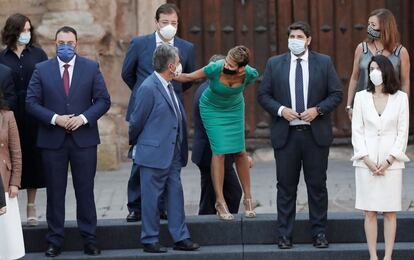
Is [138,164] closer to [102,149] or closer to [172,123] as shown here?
[172,123]

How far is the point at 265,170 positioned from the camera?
15.1 meters

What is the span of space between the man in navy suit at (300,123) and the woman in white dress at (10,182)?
2077 mm

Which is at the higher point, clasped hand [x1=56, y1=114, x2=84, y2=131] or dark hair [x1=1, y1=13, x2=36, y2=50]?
dark hair [x1=1, y1=13, x2=36, y2=50]

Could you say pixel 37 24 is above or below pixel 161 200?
above

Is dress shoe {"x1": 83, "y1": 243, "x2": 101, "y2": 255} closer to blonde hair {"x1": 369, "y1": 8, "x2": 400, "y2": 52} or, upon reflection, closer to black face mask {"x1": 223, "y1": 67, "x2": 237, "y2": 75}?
black face mask {"x1": 223, "y1": 67, "x2": 237, "y2": 75}

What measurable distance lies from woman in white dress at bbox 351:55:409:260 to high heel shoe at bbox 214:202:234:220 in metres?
1.23

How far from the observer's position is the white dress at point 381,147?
10695mm

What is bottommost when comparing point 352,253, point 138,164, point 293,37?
point 352,253

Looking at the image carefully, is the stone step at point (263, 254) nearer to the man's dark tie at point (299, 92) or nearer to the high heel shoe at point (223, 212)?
the high heel shoe at point (223, 212)

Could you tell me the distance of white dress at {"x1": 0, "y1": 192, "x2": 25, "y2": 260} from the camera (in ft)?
33.6

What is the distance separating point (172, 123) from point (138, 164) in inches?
17.2

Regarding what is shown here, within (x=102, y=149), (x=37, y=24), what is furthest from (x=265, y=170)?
(x=37, y=24)

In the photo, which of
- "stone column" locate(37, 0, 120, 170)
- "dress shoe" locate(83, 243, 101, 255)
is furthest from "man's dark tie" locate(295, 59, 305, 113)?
"stone column" locate(37, 0, 120, 170)

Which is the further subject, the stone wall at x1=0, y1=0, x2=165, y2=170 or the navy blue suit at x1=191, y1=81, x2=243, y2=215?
the stone wall at x1=0, y1=0, x2=165, y2=170
